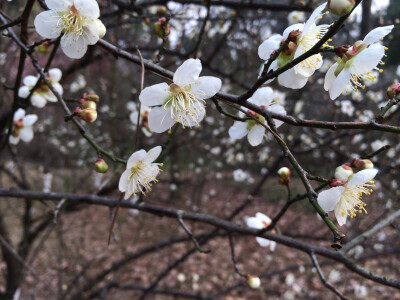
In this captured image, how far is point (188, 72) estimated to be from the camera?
2.61ft

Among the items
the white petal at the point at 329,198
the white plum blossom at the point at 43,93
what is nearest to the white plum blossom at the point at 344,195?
the white petal at the point at 329,198

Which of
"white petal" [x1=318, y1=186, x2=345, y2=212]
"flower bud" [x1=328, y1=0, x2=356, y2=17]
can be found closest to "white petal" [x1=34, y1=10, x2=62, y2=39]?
"flower bud" [x1=328, y1=0, x2=356, y2=17]

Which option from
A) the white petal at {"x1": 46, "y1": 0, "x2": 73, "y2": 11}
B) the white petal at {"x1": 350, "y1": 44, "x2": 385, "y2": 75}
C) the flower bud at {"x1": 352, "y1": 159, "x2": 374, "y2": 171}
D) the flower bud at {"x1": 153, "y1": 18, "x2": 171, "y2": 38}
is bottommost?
the flower bud at {"x1": 352, "y1": 159, "x2": 374, "y2": 171}

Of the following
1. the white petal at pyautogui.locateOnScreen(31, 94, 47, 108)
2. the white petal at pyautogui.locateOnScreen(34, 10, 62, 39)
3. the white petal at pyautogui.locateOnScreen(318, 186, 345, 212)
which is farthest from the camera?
the white petal at pyautogui.locateOnScreen(31, 94, 47, 108)

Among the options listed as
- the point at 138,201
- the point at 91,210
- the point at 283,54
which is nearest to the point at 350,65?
the point at 283,54

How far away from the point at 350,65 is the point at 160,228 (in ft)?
20.7

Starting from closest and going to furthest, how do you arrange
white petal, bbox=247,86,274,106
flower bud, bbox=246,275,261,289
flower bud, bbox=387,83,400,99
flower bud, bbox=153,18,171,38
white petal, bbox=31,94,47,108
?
flower bud, bbox=387,83,400,99
flower bud, bbox=153,18,171,38
white petal, bbox=247,86,274,106
white petal, bbox=31,94,47,108
flower bud, bbox=246,275,261,289

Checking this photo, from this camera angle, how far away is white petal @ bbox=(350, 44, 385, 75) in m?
0.76

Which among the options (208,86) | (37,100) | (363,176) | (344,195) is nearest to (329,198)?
(363,176)

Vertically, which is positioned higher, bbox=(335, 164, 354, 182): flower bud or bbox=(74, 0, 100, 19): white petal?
bbox=(74, 0, 100, 19): white petal

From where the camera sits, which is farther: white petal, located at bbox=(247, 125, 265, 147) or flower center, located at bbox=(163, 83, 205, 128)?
white petal, located at bbox=(247, 125, 265, 147)

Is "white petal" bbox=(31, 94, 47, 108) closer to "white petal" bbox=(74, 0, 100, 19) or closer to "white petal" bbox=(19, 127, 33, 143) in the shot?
"white petal" bbox=(19, 127, 33, 143)

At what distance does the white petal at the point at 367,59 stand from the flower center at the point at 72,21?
74 centimetres

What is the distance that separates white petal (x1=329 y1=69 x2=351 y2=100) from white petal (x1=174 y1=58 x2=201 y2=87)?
35cm
